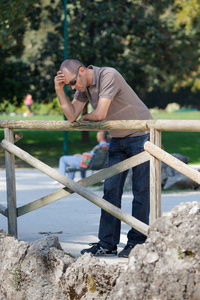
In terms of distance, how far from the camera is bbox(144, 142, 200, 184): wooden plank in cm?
387

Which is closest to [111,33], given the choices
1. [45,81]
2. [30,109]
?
[45,81]

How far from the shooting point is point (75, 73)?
4.59m

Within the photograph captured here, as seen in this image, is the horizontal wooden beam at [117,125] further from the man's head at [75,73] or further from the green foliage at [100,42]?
the green foliage at [100,42]

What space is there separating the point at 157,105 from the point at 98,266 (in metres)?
50.6

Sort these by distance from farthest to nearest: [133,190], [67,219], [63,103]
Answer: [67,219]
[133,190]
[63,103]

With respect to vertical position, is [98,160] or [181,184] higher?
[98,160]

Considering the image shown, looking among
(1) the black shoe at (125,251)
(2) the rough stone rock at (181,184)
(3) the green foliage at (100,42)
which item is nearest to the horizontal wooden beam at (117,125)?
(1) the black shoe at (125,251)

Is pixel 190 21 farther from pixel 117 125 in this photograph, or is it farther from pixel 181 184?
pixel 117 125

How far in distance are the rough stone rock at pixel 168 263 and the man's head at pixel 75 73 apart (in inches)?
60.4

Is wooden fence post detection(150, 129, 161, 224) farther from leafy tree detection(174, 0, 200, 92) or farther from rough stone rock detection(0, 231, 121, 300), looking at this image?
leafy tree detection(174, 0, 200, 92)

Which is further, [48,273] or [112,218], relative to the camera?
[112,218]

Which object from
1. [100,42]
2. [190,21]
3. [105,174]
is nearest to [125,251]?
[105,174]

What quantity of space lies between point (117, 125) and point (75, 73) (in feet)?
1.90

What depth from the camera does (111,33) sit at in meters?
17.0
